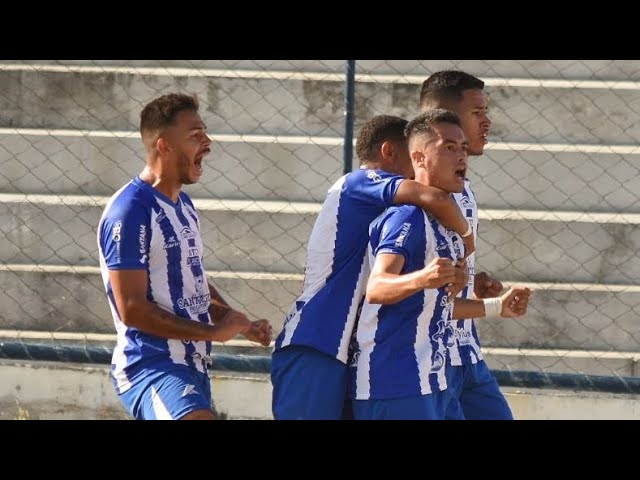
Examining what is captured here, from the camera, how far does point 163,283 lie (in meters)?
4.63

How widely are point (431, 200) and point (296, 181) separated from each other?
3.37 meters

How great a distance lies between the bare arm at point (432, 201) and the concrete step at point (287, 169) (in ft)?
10.3

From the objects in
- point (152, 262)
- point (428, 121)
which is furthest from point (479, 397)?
point (152, 262)

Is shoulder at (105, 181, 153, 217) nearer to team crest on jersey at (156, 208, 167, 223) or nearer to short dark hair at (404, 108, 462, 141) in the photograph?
team crest on jersey at (156, 208, 167, 223)

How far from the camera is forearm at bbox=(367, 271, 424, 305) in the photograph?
4.16 m

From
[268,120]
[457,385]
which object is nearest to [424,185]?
[457,385]

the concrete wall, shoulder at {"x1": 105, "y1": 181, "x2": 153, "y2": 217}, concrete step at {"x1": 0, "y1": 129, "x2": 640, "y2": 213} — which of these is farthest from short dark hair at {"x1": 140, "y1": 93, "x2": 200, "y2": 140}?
concrete step at {"x1": 0, "y1": 129, "x2": 640, "y2": 213}

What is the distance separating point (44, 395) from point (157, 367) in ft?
8.36

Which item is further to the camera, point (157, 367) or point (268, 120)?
point (268, 120)

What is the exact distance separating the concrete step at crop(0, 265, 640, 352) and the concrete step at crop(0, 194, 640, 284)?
0.47 feet

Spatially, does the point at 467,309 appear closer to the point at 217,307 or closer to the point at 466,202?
the point at 466,202
